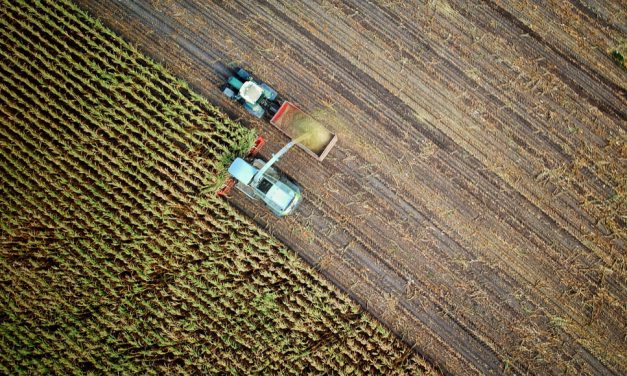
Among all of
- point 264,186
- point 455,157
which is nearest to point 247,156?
point 264,186

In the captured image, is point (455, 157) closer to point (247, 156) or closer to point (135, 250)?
point (247, 156)

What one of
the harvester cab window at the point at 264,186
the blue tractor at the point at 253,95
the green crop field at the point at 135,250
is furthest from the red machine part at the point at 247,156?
the harvester cab window at the point at 264,186

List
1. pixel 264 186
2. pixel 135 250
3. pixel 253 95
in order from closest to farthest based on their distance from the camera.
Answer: pixel 264 186 → pixel 253 95 → pixel 135 250

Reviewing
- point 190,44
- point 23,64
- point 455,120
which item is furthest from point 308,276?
point 23,64

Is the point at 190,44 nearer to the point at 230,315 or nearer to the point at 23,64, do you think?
the point at 23,64

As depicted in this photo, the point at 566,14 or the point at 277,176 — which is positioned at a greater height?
the point at 566,14

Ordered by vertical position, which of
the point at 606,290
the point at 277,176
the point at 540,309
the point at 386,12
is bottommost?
the point at 277,176

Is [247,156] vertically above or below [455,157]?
below
